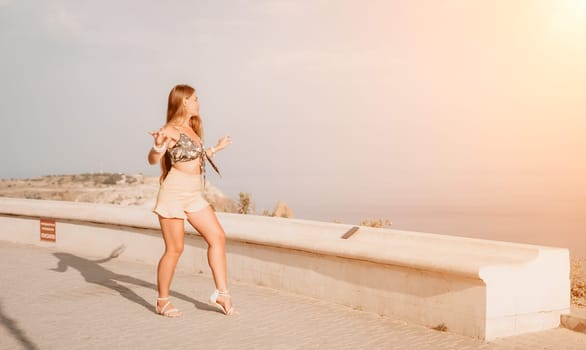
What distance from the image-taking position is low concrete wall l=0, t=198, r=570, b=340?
6520 millimetres

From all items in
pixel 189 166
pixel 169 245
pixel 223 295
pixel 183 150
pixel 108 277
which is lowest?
pixel 108 277

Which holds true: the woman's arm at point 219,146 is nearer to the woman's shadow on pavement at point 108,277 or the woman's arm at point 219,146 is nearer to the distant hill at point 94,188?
the woman's shadow on pavement at point 108,277

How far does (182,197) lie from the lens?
7.27 m

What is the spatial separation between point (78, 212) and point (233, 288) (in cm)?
468

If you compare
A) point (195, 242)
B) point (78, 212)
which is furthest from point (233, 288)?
point (78, 212)

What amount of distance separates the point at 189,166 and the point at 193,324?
4.82 ft

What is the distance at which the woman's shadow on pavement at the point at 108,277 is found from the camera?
832 cm

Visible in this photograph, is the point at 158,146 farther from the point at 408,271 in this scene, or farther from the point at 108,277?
the point at 108,277

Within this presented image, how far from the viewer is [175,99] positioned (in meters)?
7.36

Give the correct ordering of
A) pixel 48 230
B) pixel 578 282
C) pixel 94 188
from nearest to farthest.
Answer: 1. pixel 578 282
2. pixel 48 230
3. pixel 94 188

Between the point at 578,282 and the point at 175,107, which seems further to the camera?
the point at 578,282

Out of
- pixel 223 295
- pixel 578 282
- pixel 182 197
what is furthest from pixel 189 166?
pixel 578 282

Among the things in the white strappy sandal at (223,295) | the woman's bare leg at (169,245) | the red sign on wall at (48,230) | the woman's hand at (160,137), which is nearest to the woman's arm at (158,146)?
the woman's hand at (160,137)

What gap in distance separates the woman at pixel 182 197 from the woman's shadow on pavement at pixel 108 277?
0.58m
